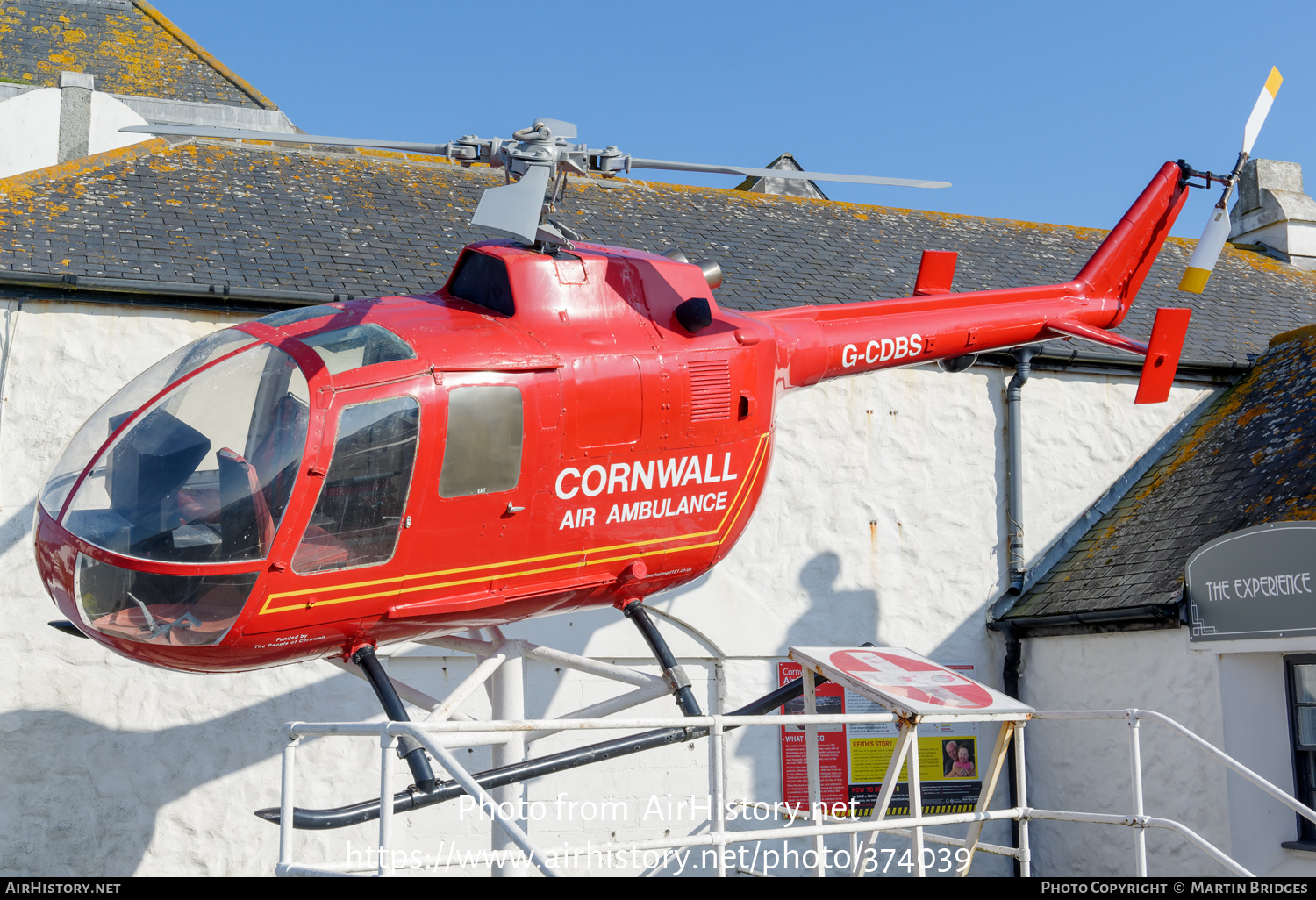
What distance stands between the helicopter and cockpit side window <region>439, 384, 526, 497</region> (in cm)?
1

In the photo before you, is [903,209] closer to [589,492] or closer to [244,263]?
[244,263]

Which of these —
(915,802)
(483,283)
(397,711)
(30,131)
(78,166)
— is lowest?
(915,802)

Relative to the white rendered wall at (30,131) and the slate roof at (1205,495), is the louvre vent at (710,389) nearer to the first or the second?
the slate roof at (1205,495)

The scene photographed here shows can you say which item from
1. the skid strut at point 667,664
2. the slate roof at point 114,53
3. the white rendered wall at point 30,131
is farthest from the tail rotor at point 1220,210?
the slate roof at point 114,53

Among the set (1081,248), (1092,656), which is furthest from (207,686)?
(1081,248)

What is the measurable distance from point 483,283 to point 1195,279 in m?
6.19

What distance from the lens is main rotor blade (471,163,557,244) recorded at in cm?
579

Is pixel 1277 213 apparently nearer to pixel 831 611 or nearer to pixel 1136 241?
pixel 1136 241

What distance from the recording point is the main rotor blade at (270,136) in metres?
5.43

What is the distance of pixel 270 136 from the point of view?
5664mm

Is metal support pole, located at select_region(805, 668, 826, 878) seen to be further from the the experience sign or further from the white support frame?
the the experience sign

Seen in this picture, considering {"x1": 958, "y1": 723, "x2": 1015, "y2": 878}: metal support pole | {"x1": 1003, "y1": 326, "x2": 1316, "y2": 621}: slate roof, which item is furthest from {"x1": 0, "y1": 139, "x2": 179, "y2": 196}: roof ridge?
{"x1": 1003, "y1": 326, "x2": 1316, "y2": 621}: slate roof

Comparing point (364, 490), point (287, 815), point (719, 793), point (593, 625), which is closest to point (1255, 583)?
point (719, 793)

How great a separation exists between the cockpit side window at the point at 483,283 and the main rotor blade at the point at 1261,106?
7.16 meters
